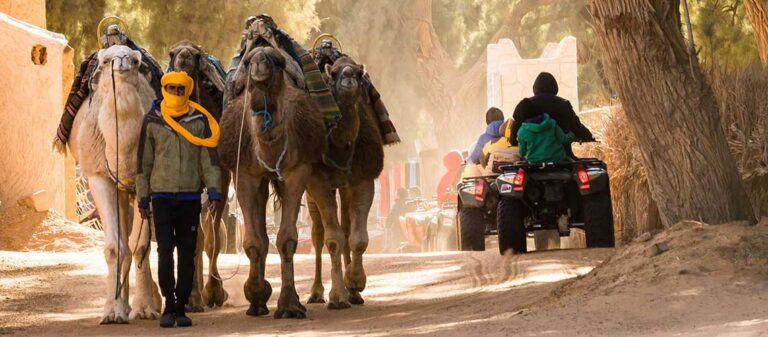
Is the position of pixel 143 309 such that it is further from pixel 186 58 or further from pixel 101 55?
pixel 186 58

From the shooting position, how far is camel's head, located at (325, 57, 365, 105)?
13.8 m

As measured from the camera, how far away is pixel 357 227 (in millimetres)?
14391

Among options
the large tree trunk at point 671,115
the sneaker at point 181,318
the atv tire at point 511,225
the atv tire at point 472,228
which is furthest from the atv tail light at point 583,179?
the sneaker at point 181,318

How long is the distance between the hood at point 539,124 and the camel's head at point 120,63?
6.02 m

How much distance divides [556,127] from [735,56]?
485 inches

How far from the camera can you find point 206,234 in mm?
15094

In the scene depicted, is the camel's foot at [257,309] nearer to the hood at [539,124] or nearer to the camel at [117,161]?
the camel at [117,161]

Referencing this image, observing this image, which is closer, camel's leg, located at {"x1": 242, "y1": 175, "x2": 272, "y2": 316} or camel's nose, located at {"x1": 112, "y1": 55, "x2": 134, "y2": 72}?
camel's nose, located at {"x1": 112, "y1": 55, "x2": 134, "y2": 72}

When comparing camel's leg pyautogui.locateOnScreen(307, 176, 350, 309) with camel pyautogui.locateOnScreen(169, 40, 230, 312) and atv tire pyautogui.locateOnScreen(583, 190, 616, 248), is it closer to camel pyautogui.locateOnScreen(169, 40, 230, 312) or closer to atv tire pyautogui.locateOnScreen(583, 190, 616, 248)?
camel pyautogui.locateOnScreen(169, 40, 230, 312)

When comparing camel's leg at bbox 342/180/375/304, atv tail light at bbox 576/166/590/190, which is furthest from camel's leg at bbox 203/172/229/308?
atv tail light at bbox 576/166/590/190

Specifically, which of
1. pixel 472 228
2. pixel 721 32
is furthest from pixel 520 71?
pixel 472 228

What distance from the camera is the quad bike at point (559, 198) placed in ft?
56.6

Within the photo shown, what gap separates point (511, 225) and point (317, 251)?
345 cm

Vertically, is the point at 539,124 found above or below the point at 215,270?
above
